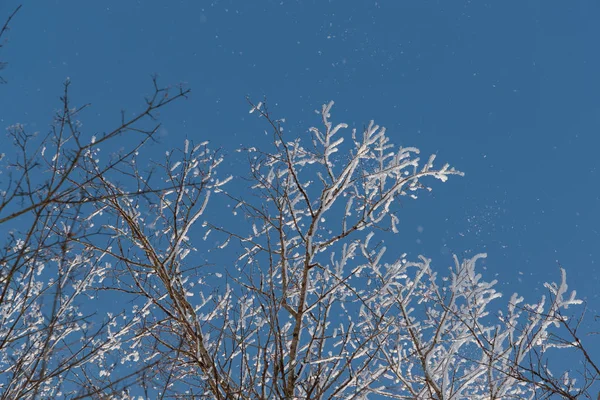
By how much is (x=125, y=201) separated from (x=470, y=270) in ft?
11.0

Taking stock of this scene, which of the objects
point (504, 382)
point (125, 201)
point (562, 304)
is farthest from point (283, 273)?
point (562, 304)

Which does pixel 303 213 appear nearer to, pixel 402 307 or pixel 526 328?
pixel 402 307

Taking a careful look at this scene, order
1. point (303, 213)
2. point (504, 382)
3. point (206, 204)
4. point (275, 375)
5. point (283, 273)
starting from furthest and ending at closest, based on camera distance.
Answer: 1. point (303, 213)
2. point (504, 382)
3. point (283, 273)
4. point (206, 204)
5. point (275, 375)

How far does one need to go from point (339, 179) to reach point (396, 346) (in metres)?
2.25

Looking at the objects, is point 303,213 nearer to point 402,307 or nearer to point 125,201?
point 402,307

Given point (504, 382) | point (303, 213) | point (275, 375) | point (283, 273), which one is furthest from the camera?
point (303, 213)

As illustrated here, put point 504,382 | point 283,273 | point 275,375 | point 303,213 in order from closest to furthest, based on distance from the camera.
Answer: point 275,375 → point 283,273 → point 504,382 → point 303,213

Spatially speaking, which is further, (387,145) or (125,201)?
(387,145)

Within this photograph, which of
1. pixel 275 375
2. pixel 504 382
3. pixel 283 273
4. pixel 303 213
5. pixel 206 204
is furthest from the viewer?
pixel 303 213

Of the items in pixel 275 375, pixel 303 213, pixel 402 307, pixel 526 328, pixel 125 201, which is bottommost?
pixel 275 375

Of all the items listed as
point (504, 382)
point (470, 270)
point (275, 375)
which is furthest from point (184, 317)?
point (504, 382)

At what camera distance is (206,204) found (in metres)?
3.95

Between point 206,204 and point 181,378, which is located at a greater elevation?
point 206,204

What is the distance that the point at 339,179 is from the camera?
14.1 feet
